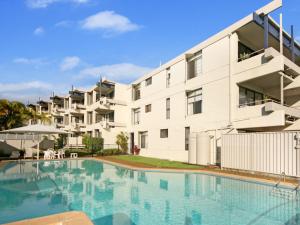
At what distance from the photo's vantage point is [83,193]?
10.9 metres

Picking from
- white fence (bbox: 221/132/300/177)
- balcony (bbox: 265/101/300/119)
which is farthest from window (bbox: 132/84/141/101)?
balcony (bbox: 265/101/300/119)

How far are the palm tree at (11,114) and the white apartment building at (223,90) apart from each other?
17941 mm

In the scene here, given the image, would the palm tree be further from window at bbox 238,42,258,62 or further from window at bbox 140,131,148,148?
window at bbox 238,42,258,62

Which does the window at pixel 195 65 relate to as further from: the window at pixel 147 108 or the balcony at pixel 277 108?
the window at pixel 147 108

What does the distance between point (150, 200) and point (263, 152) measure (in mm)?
8232

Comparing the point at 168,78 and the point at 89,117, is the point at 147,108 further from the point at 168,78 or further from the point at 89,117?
the point at 89,117

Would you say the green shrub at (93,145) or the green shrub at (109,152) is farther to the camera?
the green shrub at (109,152)

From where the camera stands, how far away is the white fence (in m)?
13.0

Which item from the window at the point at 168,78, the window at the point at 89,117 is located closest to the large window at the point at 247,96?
the window at the point at 168,78

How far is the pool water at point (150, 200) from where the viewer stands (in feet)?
24.7

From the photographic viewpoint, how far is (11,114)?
36.3 metres

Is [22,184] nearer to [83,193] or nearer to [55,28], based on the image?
[83,193]

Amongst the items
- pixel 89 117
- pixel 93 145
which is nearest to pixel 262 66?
pixel 93 145

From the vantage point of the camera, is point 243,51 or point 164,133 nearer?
point 243,51
